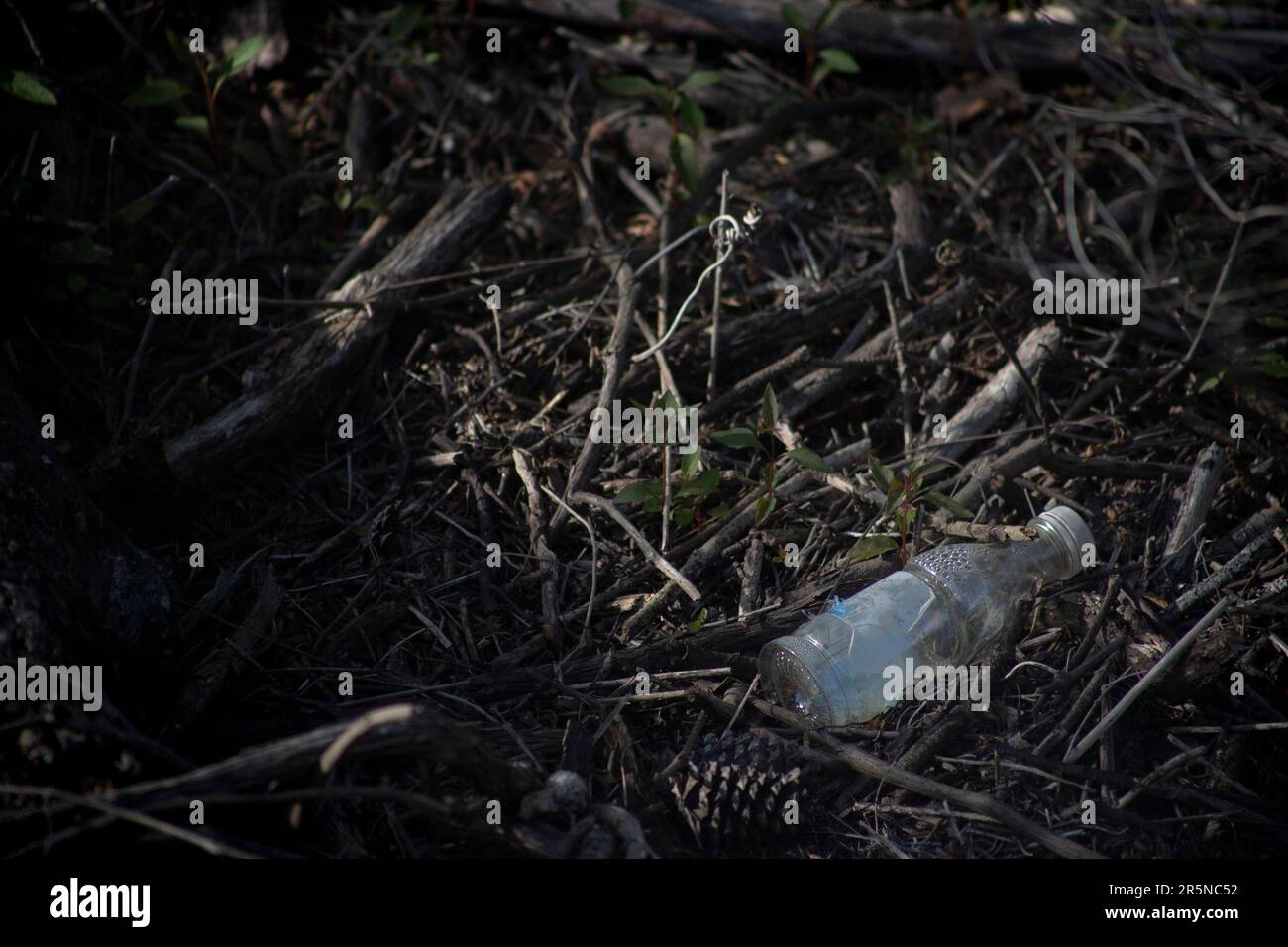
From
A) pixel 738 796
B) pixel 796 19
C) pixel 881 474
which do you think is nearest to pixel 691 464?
pixel 881 474

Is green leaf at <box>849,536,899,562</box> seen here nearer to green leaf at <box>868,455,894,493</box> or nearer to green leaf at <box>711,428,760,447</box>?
green leaf at <box>868,455,894,493</box>

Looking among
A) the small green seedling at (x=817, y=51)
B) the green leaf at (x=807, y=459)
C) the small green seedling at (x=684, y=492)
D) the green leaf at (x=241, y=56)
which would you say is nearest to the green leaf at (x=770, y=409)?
the green leaf at (x=807, y=459)

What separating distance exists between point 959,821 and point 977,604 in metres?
0.65

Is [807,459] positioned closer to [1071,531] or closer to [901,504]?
[901,504]

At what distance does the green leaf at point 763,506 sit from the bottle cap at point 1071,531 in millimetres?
702

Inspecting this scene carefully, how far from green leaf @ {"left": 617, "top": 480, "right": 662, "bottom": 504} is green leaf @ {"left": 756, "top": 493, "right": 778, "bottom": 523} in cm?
29

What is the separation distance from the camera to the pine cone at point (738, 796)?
2.12 m

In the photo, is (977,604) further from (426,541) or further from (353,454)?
(353,454)

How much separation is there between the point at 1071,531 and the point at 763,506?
2.71 feet

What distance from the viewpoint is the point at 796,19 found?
13.0 ft

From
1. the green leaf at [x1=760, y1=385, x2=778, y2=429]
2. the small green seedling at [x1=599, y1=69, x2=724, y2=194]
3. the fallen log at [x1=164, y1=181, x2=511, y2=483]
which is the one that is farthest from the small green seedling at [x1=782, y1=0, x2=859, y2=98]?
the green leaf at [x1=760, y1=385, x2=778, y2=429]

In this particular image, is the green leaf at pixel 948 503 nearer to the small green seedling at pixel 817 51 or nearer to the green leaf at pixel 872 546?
the green leaf at pixel 872 546
